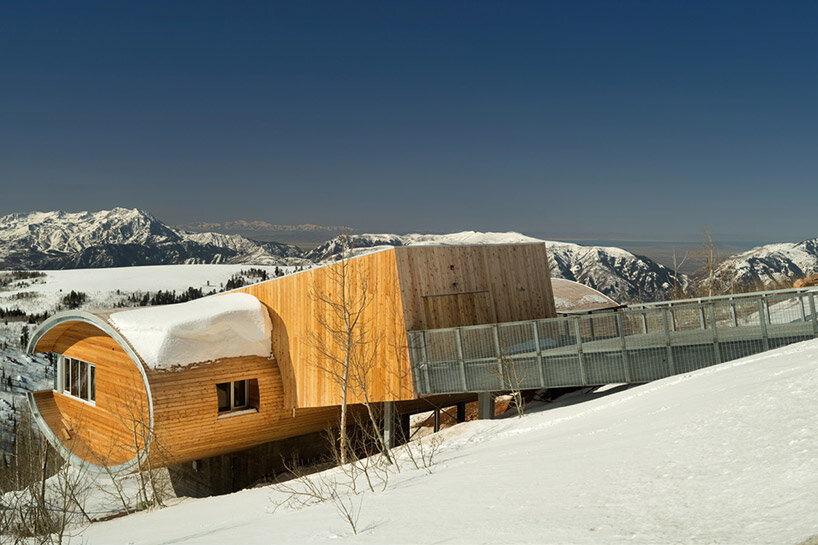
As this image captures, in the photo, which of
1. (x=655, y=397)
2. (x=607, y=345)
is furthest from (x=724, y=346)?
(x=655, y=397)

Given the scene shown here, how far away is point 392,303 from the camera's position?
50.3 ft

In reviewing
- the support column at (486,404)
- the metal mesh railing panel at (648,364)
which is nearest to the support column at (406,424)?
the support column at (486,404)

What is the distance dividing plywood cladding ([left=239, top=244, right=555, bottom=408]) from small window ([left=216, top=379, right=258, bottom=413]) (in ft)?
3.77

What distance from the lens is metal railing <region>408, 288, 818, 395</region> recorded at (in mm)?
12023

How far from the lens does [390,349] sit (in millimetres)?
15344

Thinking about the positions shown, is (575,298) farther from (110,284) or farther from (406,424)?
(110,284)

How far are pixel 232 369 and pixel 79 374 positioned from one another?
7.40 meters

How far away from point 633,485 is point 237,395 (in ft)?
53.6

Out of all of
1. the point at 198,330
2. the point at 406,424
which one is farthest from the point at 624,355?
the point at 406,424

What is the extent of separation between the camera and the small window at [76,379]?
20.6 metres

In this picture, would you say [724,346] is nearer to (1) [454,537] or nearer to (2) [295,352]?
(1) [454,537]

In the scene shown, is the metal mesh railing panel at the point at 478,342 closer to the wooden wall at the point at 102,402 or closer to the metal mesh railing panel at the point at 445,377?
the metal mesh railing panel at the point at 445,377

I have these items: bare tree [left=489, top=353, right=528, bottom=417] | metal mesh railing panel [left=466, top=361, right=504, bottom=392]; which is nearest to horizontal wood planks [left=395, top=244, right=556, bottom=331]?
metal mesh railing panel [left=466, top=361, right=504, bottom=392]

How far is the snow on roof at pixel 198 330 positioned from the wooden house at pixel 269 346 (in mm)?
40
